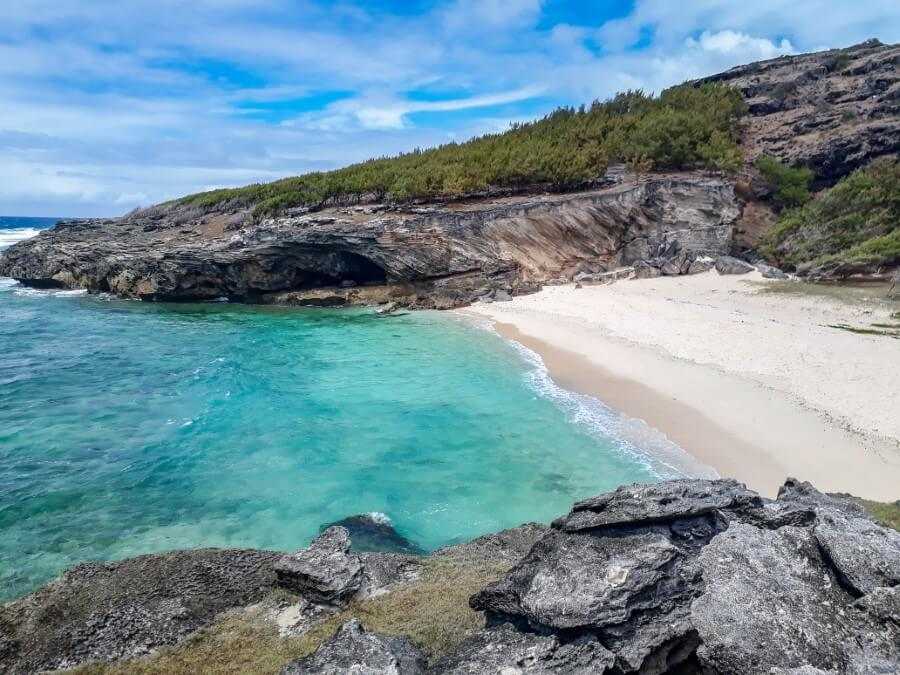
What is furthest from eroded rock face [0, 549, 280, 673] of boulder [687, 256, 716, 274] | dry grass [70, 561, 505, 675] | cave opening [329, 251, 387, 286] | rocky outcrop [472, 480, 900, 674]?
boulder [687, 256, 716, 274]

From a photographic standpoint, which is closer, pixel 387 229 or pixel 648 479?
pixel 648 479

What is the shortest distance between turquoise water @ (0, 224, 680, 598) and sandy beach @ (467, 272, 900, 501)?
2.00 metres

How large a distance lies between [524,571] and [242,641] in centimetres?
377

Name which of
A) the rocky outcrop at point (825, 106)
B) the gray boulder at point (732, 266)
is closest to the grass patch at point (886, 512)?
the gray boulder at point (732, 266)

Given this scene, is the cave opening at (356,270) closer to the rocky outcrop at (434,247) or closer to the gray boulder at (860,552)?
the rocky outcrop at (434,247)

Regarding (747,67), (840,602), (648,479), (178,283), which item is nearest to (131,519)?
(648,479)

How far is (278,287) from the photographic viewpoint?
39.2 m

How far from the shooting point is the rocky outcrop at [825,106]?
37.6 metres

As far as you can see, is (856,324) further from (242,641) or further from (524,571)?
(242,641)

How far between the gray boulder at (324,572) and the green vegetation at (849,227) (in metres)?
32.2

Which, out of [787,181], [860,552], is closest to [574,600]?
[860,552]

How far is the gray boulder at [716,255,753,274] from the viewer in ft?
107

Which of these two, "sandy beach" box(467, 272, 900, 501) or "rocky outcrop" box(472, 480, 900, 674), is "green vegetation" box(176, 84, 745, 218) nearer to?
"sandy beach" box(467, 272, 900, 501)

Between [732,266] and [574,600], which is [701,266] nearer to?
[732,266]
